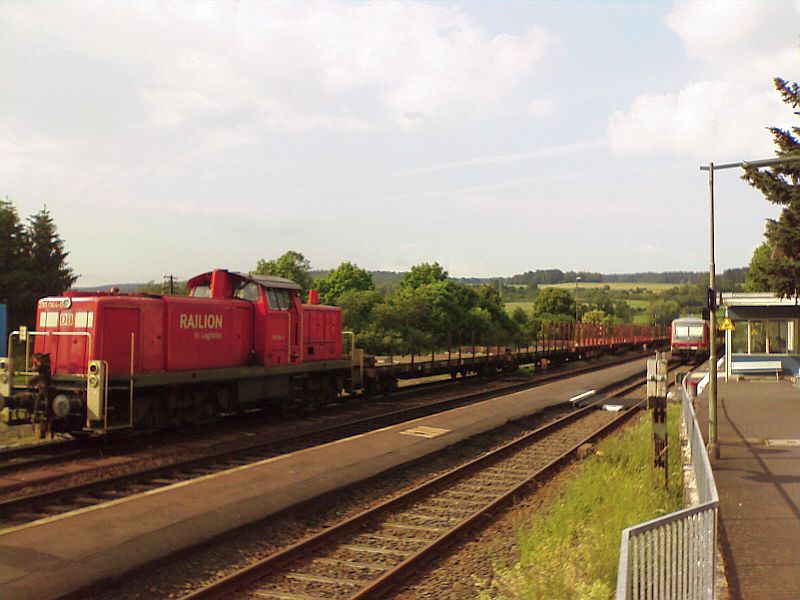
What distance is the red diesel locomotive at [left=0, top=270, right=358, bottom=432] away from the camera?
44.0 feet

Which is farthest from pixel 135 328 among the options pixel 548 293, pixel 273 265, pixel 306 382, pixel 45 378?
pixel 548 293

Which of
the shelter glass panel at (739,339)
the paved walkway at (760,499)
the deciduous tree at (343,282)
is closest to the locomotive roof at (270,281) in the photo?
the paved walkway at (760,499)

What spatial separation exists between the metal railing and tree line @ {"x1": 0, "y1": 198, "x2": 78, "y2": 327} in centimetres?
5128

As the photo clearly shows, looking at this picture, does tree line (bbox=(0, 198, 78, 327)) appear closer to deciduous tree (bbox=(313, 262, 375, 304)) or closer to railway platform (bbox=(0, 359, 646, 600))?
deciduous tree (bbox=(313, 262, 375, 304))

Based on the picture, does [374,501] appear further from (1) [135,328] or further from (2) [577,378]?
(2) [577,378]

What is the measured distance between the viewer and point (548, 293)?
121 meters

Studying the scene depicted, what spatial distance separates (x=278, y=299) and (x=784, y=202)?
18.8 meters

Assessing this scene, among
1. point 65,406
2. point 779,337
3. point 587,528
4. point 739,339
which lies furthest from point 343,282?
point 739,339

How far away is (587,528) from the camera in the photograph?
899 cm

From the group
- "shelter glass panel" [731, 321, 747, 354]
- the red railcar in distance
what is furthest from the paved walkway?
"shelter glass panel" [731, 321, 747, 354]

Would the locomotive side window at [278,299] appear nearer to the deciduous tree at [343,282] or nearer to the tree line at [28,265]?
the tree line at [28,265]

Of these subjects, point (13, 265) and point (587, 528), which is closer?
point (587, 528)

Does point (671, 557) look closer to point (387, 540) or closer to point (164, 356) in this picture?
point (387, 540)

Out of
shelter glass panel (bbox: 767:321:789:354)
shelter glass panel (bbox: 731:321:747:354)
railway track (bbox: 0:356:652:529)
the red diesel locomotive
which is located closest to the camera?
railway track (bbox: 0:356:652:529)
